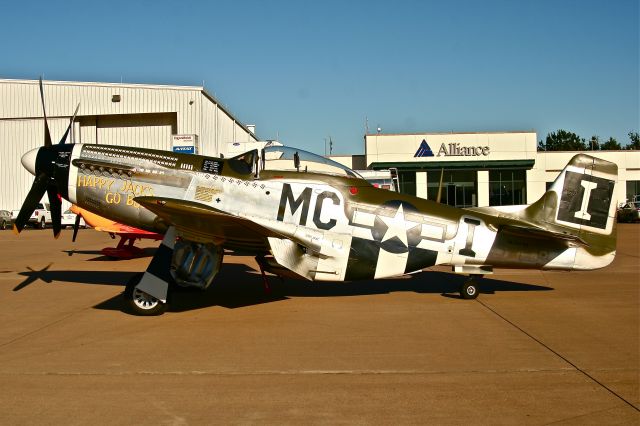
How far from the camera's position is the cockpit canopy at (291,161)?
8.78 m

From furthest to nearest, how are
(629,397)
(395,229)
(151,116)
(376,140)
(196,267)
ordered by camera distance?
(376,140) → (151,116) → (395,229) → (196,267) → (629,397)

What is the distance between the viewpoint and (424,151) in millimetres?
43406

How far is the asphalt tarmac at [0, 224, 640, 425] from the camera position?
4.44 meters

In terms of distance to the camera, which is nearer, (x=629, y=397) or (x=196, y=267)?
(x=629, y=397)

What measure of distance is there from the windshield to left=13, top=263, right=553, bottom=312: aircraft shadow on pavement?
7.43 feet

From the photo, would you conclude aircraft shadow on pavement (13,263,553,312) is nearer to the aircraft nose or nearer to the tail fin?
the tail fin

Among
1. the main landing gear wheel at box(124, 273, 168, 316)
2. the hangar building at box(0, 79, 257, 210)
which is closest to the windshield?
the main landing gear wheel at box(124, 273, 168, 316)

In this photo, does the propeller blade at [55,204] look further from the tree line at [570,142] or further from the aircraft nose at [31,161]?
the tree line at [570,142]

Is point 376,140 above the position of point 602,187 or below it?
above

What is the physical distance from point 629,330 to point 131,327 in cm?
664

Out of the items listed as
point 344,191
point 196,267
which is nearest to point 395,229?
point 344,191

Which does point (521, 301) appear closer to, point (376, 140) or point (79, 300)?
point (79, 300)

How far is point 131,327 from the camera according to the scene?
24.3 ft

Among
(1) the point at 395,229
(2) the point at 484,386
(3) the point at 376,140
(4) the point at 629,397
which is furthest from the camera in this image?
(3) the point at 376,140
